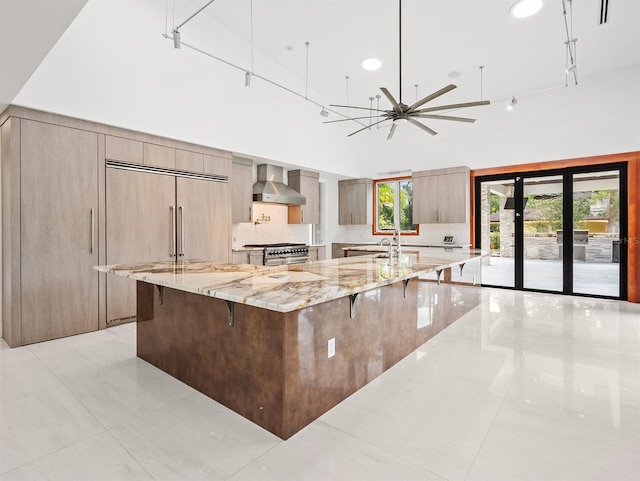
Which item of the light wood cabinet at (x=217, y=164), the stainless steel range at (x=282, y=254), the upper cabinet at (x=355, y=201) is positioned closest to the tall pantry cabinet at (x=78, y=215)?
the light wood cabinet at (x=217, y=164)

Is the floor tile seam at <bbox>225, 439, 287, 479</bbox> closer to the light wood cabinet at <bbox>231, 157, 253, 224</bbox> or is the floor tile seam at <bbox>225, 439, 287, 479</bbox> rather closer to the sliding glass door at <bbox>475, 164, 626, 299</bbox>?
the light wood cabinet at <bbox>231, 157, 253, 224</bbox>

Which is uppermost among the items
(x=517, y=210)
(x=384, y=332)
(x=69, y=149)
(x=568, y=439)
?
(x=69, y=149)

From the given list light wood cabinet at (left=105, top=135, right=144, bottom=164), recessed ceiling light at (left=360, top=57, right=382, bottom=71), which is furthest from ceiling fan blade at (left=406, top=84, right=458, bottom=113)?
light wood cabinet at (left=105, top=135, right=144, bottom=164)

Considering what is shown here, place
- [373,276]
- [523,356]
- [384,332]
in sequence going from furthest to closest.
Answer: [523,356]
[384,332]
[373,276]

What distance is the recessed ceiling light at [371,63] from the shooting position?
17.5 ft

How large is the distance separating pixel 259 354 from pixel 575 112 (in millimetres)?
6584

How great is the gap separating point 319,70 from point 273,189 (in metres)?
2.17

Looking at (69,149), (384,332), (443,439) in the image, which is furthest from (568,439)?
(69,149)

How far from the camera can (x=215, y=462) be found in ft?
5.57

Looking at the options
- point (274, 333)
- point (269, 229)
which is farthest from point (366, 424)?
point (269, 229)

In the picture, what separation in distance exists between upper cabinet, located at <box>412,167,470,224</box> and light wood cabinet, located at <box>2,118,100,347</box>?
559 centimetres

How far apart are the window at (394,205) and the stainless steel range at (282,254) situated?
2042 mm

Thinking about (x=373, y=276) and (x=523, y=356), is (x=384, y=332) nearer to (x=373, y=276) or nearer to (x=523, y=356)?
(x=373, y=276)

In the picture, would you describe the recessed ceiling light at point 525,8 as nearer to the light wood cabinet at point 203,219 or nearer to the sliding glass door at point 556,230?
the sliding glass door at point 556,230
